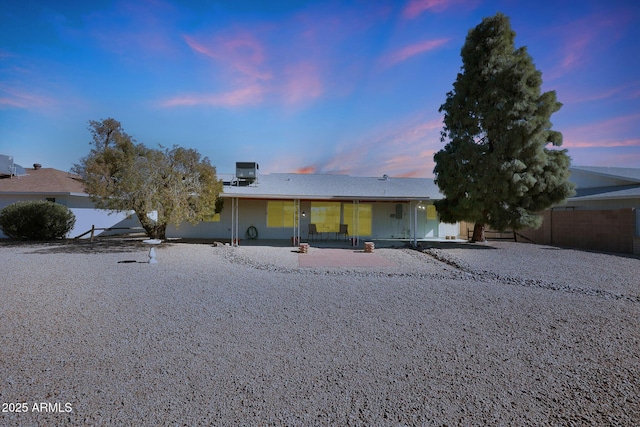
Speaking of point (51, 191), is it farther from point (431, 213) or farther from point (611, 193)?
point (611, 193)

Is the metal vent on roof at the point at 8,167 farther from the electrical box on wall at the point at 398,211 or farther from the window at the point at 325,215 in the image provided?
the electrical box on wall at the point at 398,211

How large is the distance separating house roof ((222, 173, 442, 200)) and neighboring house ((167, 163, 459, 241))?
54mm

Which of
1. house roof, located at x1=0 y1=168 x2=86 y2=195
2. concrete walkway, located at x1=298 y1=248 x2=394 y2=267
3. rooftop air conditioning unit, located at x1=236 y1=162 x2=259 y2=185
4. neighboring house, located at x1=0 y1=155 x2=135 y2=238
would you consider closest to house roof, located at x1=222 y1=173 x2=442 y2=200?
rooftop air conditioning unit, located at x1=236 y1=162 x2=259 y2=185

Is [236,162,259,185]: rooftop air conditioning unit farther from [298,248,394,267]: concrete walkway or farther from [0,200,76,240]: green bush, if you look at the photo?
[0,200,76,240]: green bush

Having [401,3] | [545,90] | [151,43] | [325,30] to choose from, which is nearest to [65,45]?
[151,43]

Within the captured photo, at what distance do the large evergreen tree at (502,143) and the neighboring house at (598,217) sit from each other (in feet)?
6.12

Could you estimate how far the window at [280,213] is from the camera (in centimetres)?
1614

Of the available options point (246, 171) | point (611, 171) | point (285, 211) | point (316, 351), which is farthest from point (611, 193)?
point (246, 171)

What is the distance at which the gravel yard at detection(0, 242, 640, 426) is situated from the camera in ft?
7.79

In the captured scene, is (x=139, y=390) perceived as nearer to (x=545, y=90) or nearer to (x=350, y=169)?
(x=545, y=90)

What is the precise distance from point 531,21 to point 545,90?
13.5ft

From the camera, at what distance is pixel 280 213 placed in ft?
53.3

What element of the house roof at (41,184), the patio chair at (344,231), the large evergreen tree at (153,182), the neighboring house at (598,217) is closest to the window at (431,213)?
the neighboring house at (598,217)

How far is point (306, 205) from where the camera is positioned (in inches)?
637
